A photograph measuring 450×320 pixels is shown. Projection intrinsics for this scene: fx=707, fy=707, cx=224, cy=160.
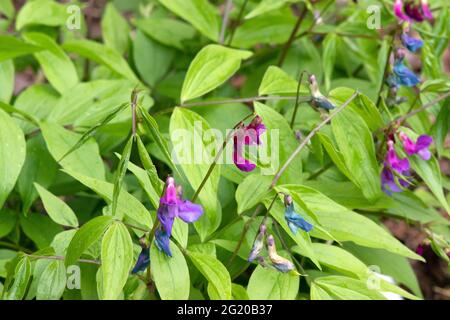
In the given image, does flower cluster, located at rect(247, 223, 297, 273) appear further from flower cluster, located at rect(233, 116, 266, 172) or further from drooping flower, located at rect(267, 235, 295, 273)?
flower cluster, located at rect(233, 116, 266, 172)

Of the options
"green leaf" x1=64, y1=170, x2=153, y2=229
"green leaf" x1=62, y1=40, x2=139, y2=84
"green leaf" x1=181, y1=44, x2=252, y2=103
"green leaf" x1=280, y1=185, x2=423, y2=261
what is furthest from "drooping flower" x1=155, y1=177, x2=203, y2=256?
"green leaf" x1=62, y1=40, x2=139, y2=84

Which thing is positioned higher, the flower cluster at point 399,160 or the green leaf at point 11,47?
the green leaf at point 11,47

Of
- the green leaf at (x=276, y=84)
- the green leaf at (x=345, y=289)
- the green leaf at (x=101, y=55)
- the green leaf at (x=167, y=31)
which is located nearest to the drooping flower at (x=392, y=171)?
the green leaf at (x=276, y=84)

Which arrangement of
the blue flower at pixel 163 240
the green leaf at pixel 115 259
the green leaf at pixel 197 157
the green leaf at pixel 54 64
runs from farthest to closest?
the green leaf at pixel 54 64 < the green leaf at pixel 197 157 < the blue flower at pixel 163 240 < the green leaf at pixel 115 259

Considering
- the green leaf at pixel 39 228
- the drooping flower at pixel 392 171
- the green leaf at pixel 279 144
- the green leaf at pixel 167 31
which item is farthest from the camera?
the green leaf at pixel 167 31

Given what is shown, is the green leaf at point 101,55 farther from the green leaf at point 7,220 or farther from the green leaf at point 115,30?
the green leaf at point 7,220

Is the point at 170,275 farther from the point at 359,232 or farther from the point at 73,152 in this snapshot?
the point at 73,152

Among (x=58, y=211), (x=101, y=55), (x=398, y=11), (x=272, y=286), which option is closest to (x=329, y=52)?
(x=398, y=11)
